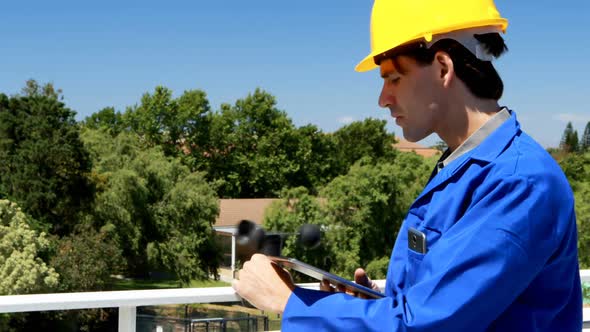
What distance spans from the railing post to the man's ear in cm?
176

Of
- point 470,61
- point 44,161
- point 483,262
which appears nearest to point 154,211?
point 44,161

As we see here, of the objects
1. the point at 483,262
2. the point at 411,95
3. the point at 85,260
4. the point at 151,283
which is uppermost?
the point at 411,95

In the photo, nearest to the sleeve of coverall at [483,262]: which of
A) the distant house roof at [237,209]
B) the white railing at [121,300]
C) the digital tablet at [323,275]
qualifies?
the digital tablet at [323,275]

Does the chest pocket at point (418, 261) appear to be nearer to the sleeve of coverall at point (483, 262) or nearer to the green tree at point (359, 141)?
the sleeve of coverall at point (483, 262)

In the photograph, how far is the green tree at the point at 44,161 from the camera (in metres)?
33.4

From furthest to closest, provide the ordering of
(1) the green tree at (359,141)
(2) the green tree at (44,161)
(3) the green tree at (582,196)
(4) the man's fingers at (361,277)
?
(1) the green tree at (359,141)
(2) the green tree at (44,161)
(3) the green tree at (582,196)
(4) the man's fingers at (361,277)

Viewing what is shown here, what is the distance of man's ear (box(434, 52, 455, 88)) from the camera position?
1107mm

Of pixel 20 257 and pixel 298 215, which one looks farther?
pixel 298 215

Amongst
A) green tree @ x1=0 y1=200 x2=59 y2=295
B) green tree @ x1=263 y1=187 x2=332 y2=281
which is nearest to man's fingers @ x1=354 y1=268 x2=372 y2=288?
green tree @ x1=0 y1=200 x2=59 y2=295

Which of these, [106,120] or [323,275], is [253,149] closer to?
[106,120]

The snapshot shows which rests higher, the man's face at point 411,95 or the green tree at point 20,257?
the man's face at point 411,95

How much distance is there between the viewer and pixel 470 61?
111cm

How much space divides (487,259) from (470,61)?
330mm

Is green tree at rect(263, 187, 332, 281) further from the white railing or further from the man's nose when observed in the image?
the man's nose
